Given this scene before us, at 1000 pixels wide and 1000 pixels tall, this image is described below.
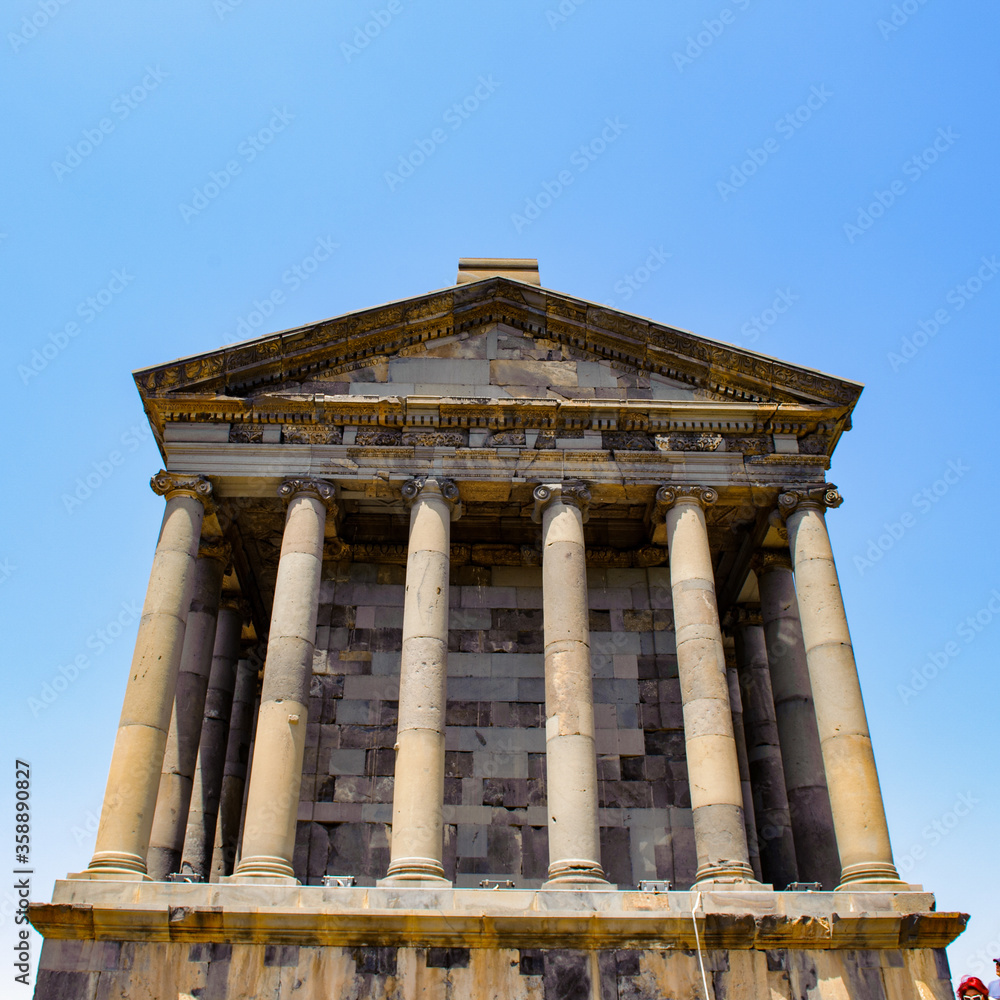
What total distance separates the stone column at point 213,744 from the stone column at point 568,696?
736 cm

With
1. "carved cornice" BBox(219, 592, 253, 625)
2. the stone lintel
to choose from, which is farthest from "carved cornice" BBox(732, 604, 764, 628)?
"carved cornice" BBox(219, 592, 253, 625)

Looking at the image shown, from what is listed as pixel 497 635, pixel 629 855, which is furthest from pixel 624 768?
pixel 497 635

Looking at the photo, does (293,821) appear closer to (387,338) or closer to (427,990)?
(427,990)

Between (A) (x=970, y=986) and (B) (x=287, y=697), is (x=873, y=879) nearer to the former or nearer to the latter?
(A) (x=970, y=986)

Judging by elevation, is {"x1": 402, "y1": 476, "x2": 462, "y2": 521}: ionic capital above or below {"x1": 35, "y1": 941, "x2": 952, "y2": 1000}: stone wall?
above

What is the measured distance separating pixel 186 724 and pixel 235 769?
2953 millimetres

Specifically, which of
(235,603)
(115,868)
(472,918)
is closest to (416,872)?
(472,918)

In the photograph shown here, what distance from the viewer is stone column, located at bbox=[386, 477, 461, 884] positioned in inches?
588

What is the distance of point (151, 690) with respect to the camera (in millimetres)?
16031

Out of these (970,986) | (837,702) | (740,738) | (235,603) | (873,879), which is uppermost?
(235,603)

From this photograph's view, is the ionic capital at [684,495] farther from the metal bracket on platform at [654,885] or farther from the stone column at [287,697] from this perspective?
the metal bracket on platform at [654,885]

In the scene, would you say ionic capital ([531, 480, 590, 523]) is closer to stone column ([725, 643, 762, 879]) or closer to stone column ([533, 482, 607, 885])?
stone column ([533, 482, 607, 885])

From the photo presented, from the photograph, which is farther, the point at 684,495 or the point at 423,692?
the point at 684,495

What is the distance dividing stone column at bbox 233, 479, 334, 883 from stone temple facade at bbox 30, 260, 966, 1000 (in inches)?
2.2
